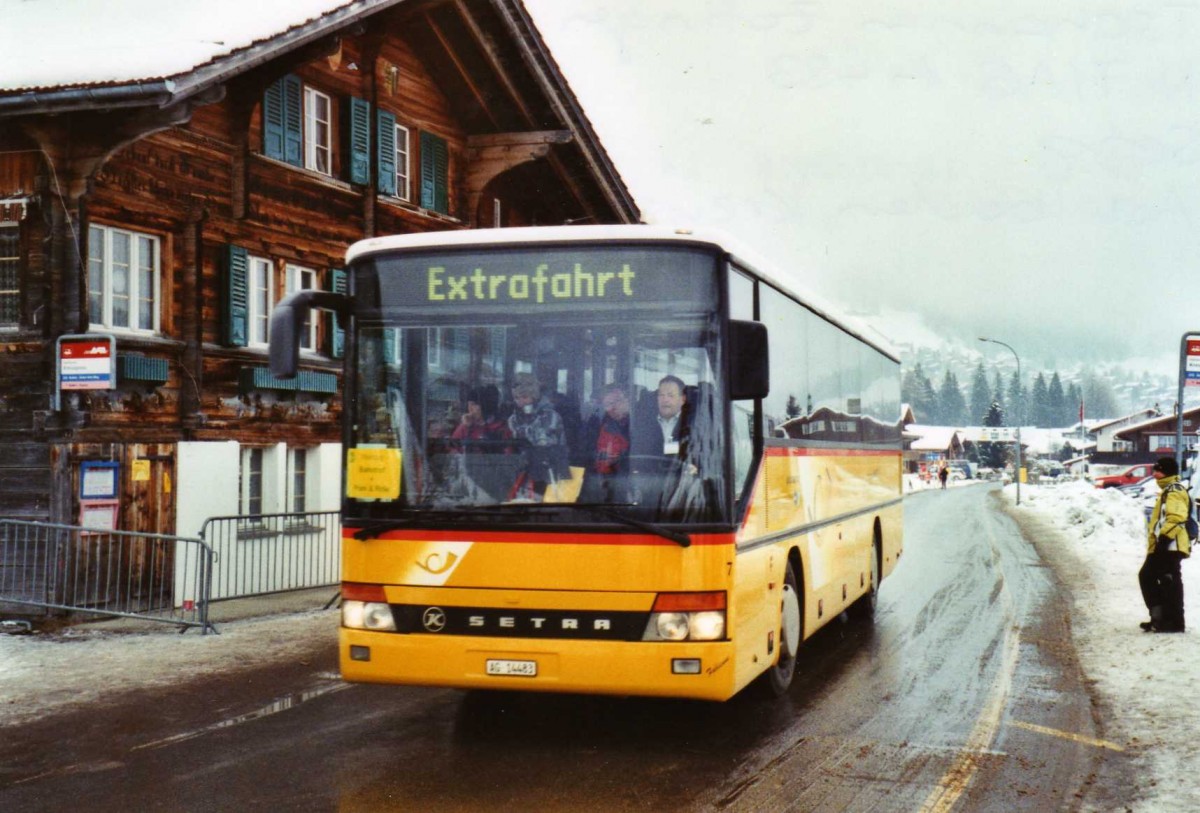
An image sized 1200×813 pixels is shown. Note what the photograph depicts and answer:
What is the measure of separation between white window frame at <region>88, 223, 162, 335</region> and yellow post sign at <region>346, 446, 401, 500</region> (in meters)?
8.85

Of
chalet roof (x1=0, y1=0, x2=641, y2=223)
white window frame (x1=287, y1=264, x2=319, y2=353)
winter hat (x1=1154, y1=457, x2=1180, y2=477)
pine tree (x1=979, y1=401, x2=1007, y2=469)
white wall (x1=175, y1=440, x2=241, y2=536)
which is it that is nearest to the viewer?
winter hat (x1=1154, y1=457, x2=1180, y2=477)

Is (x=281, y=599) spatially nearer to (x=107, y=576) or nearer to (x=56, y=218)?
(x=107, y=576)

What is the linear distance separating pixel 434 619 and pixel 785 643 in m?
2.82

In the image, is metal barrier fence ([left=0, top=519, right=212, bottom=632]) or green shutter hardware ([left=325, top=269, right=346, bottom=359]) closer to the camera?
metal barrier fence ([left=0, top=519, right=212, bottom=632])

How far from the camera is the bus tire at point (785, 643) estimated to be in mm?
8703

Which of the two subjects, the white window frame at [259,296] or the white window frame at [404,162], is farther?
the white window frame at [404,162]

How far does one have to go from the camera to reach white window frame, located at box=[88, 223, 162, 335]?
49.2ft

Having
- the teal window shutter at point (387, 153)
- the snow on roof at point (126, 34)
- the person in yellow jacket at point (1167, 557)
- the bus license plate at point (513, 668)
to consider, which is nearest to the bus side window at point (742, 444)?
the bus license plate at point (513, 668)

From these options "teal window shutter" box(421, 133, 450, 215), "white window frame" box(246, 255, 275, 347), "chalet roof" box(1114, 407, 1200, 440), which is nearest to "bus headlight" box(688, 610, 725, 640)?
"white window frame" box(246, 255, 275, 347)

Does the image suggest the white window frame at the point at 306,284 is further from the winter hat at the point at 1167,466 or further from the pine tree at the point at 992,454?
the pine tree at the point at 992,454

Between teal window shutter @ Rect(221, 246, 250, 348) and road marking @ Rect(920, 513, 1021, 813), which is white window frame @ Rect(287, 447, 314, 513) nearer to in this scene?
teal window shutter @ Rect(221, 246, 250, 348)

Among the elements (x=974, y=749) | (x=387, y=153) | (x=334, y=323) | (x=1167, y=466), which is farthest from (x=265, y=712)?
(x=387, y=153)

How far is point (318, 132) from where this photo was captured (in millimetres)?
19453

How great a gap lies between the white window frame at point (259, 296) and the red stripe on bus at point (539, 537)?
11.2 m
